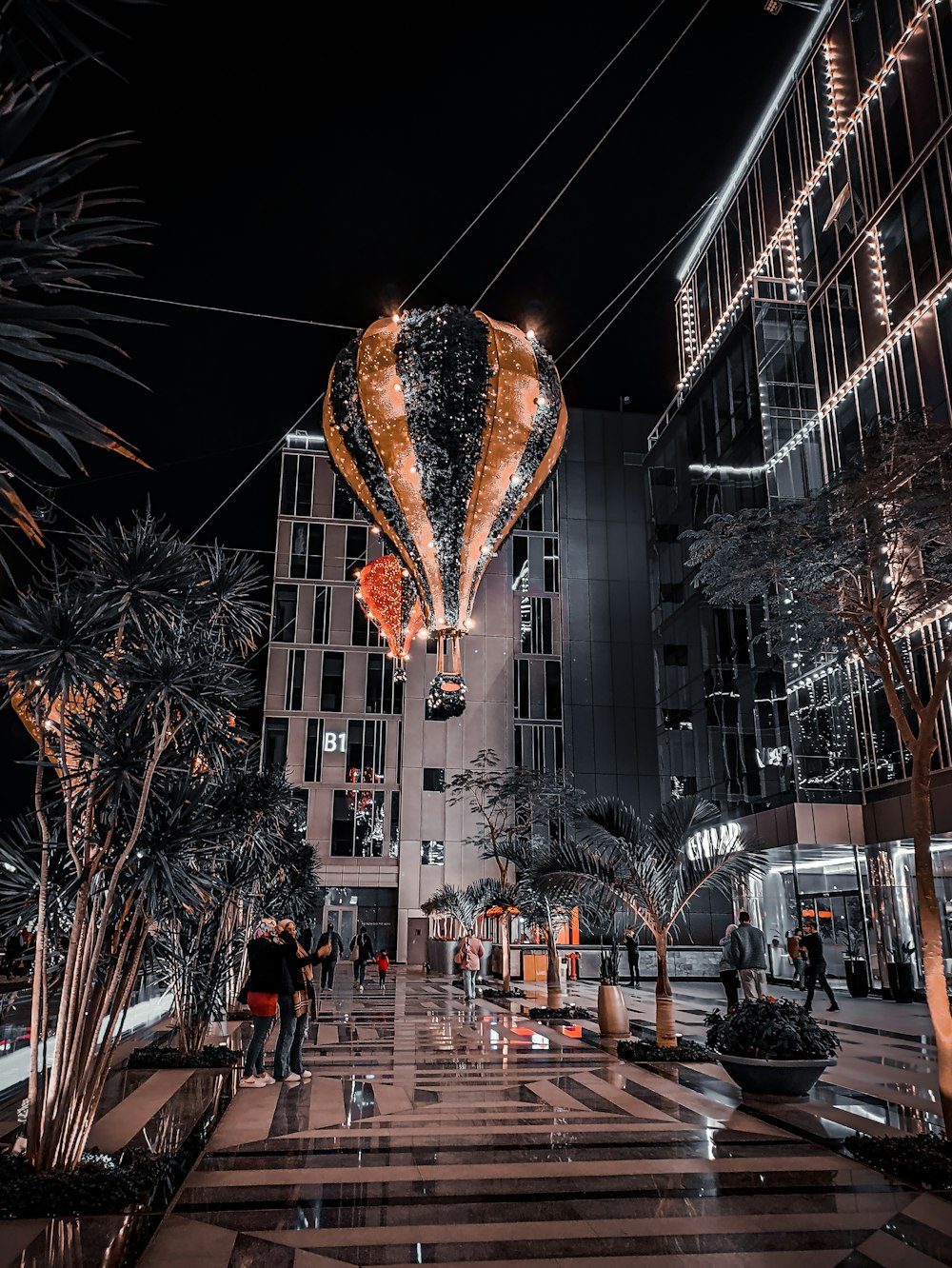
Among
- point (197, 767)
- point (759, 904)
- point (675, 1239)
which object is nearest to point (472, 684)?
point (759, 904)

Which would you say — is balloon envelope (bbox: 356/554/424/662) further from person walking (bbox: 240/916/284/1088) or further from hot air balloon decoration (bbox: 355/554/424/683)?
person walking (bbox: 240/916/284/1088)

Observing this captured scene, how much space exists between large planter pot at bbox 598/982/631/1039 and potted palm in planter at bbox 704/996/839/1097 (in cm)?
419

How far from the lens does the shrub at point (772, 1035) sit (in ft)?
24.8

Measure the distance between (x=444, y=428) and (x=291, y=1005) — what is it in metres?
5.59

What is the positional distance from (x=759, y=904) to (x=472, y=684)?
18.8 metres

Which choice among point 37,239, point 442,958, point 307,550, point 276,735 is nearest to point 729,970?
point 37,239

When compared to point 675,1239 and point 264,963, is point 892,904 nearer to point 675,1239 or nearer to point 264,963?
point 264,963

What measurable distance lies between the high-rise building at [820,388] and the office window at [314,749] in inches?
632

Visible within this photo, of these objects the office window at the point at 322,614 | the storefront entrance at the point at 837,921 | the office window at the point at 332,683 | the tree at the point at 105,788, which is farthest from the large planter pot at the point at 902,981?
the office window at the point at 322,614

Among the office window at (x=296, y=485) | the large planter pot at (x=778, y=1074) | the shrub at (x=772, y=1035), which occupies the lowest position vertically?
the large planter pot at (x=778, y=1074)

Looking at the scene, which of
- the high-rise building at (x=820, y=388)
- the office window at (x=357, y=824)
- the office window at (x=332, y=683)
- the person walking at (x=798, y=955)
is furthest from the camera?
the office window at (x=332, y=683)

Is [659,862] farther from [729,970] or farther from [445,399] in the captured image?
[445,399]

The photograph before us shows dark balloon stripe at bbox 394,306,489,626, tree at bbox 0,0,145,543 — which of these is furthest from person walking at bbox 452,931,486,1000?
tree at bbox 0,0,145,543

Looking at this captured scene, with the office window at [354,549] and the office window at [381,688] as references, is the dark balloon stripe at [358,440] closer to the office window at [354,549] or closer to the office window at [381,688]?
the office window at [381,688]
